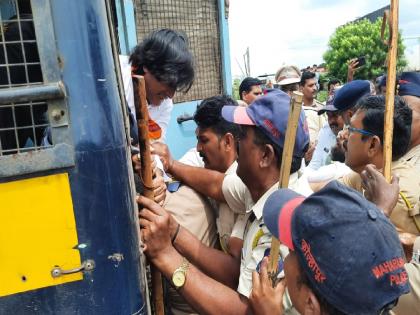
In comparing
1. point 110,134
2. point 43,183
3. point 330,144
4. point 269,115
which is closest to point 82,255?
point 43,183

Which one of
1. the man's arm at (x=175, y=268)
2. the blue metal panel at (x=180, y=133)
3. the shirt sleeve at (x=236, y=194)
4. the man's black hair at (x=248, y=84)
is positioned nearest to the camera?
the man's arm at (x=175, y=268)

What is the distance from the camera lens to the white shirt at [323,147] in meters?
3.84

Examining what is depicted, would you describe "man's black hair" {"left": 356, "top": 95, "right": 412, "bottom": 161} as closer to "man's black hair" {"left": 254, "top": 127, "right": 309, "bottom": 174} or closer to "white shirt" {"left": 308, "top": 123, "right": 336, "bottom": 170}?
"man's black hair" {"left": 254, "top": 127, "right": 309, "bottom": 174}

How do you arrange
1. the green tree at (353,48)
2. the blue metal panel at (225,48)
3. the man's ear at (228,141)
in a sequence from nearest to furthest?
the man's ear at (228,141)
the blue metal panel at (225,48)
the green tree at (353,48)

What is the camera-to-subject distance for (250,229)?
168cm

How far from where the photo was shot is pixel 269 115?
1661 millimetres

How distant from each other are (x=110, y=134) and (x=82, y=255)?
325mm

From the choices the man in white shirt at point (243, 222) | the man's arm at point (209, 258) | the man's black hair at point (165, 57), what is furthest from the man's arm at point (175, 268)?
the man's black hair at point (165, 57)

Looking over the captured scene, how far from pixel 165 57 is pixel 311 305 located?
1340 millimetres

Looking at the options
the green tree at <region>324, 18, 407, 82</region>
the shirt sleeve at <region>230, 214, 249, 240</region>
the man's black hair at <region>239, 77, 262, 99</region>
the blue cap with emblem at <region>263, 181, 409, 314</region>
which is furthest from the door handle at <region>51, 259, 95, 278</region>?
the green tree at <region>324, 18, 407, 82</region>

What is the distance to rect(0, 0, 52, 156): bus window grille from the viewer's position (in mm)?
1041

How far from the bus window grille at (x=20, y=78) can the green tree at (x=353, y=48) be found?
2564 centimetres

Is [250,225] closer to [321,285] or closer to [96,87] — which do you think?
[321,285]

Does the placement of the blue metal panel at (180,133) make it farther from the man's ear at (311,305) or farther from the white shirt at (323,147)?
the man's ear at (311,305)
